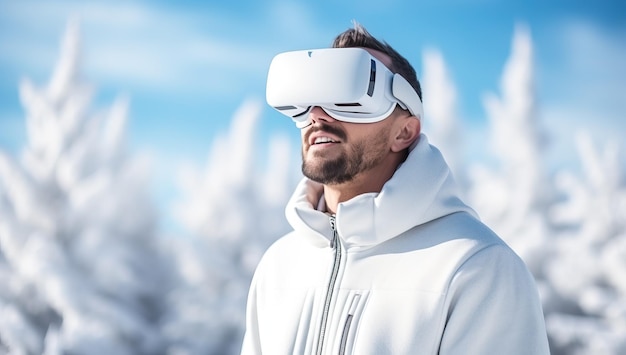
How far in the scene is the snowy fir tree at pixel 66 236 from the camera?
12.8m

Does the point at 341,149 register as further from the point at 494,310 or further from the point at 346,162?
the point at 494,310

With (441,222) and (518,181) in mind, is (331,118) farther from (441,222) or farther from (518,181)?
(518,181)

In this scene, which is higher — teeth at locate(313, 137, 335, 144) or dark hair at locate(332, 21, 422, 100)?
dark hair at locate(332, 21, 422, 100)

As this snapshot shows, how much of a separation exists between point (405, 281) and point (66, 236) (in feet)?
42.9

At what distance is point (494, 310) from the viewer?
1.97 m

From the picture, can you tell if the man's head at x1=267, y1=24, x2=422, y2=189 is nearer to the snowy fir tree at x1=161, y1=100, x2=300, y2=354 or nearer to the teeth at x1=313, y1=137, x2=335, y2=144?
the teeth at x1=313, y1=137, x2=335, y2=144

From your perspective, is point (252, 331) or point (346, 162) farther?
point (252, 331)

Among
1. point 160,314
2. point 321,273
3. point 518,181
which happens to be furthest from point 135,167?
point 321,273

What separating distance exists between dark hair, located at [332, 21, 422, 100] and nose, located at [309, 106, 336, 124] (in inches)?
11.6

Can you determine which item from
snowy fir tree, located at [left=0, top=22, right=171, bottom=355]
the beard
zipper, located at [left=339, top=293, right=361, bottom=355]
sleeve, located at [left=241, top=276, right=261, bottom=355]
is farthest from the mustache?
snowy fir tree, located at [left=0, top=22, right=171, bottom=355]

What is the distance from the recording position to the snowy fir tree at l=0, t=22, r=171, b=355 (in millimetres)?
12805

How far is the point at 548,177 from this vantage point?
47.6 ft

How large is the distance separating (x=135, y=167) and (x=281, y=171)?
181 inches

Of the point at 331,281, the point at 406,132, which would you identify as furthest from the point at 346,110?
the point at 331,281
